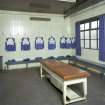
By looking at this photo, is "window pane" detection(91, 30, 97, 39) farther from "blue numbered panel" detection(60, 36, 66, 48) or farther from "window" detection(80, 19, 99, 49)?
"blue numbered panel" detection(60, 36, 66, 48)

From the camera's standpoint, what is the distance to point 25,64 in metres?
6.16

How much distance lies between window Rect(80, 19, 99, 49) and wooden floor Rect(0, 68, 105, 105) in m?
1.62

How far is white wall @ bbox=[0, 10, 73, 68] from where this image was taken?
578 cm

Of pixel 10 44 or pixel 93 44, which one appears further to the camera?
pixel 10 44

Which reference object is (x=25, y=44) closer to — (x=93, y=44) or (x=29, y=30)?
(x=29, y=30)

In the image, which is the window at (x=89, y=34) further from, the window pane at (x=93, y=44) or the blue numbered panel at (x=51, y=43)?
the blue numbered panel at (x=51, y=43)

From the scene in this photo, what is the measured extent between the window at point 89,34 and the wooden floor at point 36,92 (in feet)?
5.32

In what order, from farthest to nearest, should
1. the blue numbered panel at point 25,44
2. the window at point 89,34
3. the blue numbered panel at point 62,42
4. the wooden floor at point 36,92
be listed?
the blue numbered panel at point 62,42 < the blue numbered panel at point 25,44 < the window at point 89,34 < the wooden floor at point 36,92

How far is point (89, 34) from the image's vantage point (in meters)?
5.54

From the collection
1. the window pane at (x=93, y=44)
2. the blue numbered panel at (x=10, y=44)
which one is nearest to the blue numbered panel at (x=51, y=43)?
the blue numbered panel at (x=10, y=44)

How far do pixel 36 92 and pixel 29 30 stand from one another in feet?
11.8

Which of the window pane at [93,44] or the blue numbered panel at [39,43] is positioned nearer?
the window pane at [93,44]

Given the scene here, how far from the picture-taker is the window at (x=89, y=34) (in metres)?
5.08

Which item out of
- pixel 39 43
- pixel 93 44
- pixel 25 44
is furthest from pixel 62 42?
pixel 25 44
